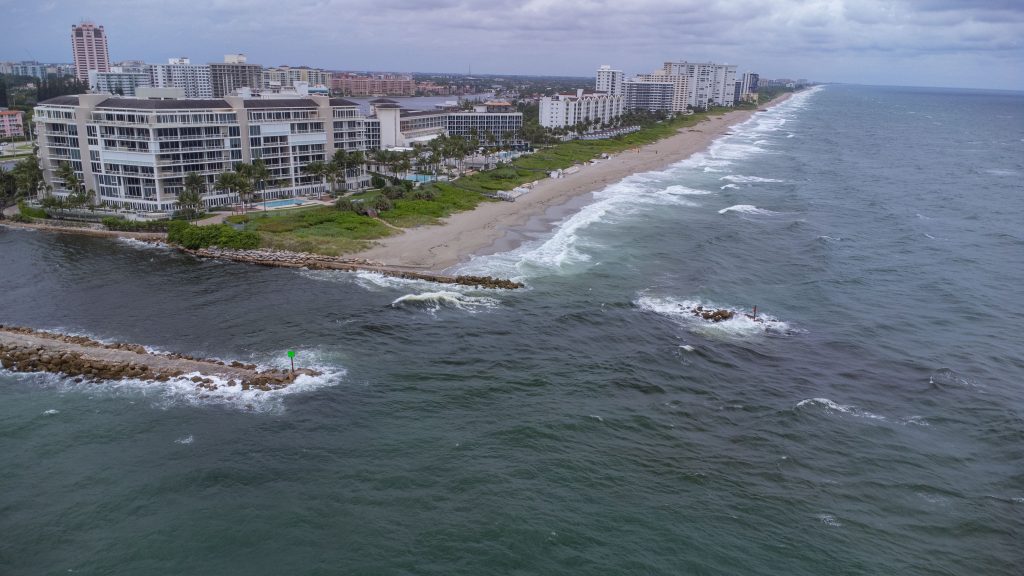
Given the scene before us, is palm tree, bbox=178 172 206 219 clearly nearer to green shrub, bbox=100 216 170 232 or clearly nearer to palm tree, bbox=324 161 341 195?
green shrub, bbox=100 216 170 232

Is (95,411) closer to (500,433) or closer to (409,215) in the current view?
(500,433)

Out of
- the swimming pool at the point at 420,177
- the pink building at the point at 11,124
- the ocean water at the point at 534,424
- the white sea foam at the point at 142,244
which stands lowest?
the ocean water at the point at 534,424

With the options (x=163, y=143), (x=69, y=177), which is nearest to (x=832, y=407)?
(x=163, y=143)

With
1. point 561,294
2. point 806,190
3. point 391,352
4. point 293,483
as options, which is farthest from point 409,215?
point 806,190


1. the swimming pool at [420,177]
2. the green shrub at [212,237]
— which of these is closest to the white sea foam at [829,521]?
the green shrub at [212,237]

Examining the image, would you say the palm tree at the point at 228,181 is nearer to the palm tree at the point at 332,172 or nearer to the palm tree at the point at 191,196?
the palm tree at the point at 191,196

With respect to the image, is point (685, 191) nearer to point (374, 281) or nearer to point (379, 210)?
point (379, 210)
